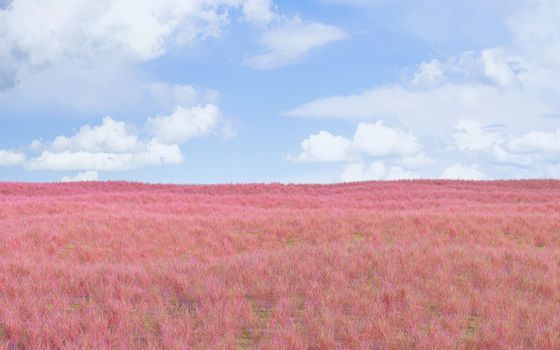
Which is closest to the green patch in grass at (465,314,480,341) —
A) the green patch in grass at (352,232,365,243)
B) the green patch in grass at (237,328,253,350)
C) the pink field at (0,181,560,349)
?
the pink field at (0,181,560,349)

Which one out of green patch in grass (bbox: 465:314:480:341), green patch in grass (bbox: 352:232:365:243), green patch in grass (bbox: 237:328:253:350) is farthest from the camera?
green patch in grass (bbox: 352:232:365:243)

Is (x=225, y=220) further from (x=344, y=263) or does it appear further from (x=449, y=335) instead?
(x=449, y=335)

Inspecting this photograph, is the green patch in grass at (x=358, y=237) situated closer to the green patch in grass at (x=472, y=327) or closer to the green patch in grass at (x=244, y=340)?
the green patch in grass at (x=472, y=327)

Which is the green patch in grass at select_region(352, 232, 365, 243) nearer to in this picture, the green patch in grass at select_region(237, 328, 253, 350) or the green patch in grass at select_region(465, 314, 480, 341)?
the green patch in grass at select_region(465, 314, 480, 341)

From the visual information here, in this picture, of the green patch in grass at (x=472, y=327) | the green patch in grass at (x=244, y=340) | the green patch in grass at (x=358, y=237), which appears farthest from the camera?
the green patch in grass at (x=358, y=237)

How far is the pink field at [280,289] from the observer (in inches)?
265

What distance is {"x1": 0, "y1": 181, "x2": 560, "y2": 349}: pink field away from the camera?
22.0 ft

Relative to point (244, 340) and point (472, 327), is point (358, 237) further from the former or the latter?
point (244, 340)

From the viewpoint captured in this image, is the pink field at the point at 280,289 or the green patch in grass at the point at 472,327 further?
the green patch in grass at the point at 472,327

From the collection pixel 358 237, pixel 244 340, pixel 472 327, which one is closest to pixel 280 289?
pixel 244 340

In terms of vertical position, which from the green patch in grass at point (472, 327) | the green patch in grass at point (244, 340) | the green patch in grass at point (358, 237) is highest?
the green patch in grass at point (358, 237)

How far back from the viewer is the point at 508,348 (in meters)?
6.39

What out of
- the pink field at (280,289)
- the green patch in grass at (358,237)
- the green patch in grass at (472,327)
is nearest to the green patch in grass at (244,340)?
the pink field at (280,289)

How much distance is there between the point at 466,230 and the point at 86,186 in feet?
85.3
